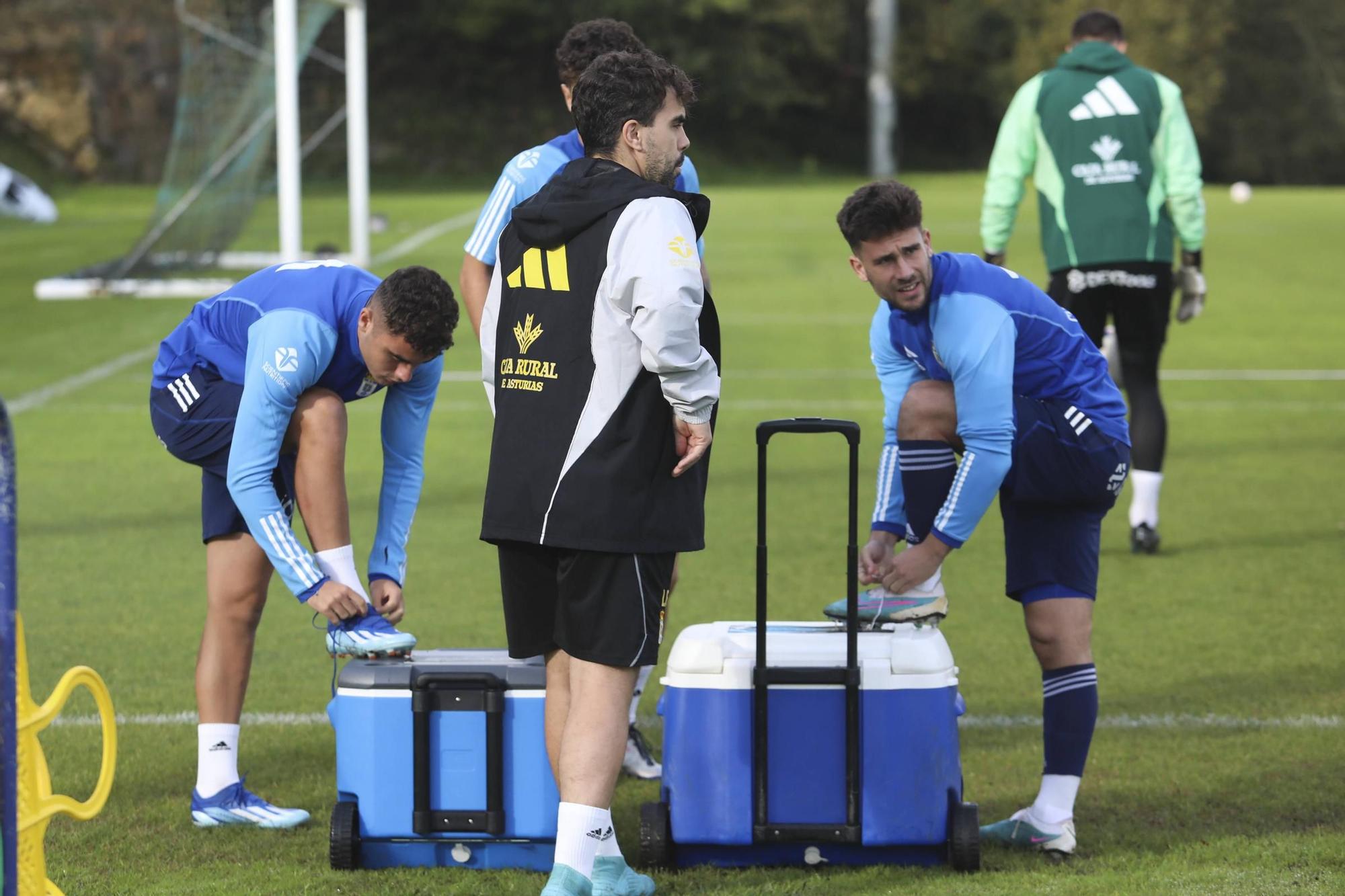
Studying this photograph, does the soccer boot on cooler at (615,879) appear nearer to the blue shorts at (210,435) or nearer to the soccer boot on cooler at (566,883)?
the soccer boot on cooler at (566,883)

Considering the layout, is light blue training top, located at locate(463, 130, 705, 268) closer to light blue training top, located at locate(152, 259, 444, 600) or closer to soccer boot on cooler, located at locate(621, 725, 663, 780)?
light blue training top, located at locate(152, 259, 444, 600)

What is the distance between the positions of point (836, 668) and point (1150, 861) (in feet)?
2.79

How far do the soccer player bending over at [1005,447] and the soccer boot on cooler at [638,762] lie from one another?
0.94m

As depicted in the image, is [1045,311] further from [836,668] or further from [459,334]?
[459,334]

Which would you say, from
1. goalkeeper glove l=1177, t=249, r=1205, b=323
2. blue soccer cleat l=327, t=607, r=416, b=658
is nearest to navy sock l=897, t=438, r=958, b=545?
blue soccer cleat l=327, t=607, r=416, b=658

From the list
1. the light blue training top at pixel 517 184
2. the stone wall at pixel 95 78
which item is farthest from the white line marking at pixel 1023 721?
the stone wall at pixel 95 78

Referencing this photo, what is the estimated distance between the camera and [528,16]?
178 feet

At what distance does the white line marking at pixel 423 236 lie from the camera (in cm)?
2077

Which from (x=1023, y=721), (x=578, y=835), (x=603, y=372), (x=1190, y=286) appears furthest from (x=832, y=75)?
(x=578, y=835)

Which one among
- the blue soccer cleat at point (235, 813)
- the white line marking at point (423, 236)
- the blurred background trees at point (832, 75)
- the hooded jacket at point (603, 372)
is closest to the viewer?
the hooded jacket at point (603, 372)

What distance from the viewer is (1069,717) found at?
4.14 meters

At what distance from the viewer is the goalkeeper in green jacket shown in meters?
7.77

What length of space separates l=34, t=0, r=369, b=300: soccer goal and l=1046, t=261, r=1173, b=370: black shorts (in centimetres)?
1091

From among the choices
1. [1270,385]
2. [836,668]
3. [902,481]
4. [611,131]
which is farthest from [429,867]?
[1270,385]
